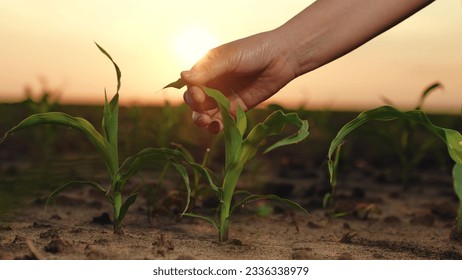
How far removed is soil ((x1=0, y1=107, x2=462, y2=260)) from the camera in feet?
6.37

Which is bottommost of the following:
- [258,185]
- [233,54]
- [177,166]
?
[258,185]

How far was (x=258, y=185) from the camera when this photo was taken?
3787 millimetres

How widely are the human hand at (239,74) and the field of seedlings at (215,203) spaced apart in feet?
0.55

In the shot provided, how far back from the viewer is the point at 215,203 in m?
3.02

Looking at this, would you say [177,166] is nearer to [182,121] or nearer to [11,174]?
[11,174]

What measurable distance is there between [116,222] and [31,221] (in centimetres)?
62

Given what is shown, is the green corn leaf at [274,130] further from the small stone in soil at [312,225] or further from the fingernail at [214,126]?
the small stone in soil at [312,225]

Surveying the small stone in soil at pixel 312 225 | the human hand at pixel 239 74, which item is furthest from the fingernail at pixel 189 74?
the small stone in soil at pixel 312 225

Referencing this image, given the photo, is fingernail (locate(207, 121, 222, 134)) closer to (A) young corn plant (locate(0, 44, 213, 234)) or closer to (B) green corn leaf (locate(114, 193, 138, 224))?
(A) young corn plant (locate(0, 44, 213, 234))

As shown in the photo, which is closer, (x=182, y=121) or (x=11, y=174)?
(x=11, y=174)

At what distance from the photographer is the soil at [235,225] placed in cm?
194

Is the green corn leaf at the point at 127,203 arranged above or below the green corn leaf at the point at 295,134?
below
